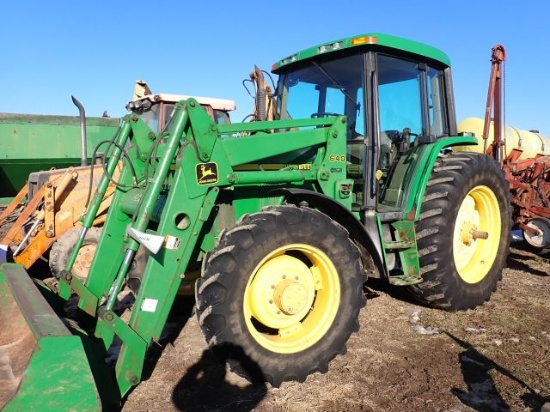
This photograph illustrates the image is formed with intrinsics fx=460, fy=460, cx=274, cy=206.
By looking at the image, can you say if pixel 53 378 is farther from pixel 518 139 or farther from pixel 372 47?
pixel 518 139

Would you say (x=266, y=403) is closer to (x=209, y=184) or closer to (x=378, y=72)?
(x=209, y=184)

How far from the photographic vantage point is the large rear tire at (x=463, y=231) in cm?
399

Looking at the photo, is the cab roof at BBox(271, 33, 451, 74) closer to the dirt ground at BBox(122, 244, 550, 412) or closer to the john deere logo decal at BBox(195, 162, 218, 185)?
the john deere logo decal at BBox(195, 162, 218, 185)

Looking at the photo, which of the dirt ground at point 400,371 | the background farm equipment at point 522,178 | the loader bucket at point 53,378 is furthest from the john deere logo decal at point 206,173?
the background farm equipment at point 522,178

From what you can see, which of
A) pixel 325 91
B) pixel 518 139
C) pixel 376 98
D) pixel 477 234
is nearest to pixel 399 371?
pixel 477 234

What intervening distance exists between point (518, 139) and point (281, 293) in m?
6.74

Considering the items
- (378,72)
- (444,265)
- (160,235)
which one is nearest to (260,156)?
(160,235)

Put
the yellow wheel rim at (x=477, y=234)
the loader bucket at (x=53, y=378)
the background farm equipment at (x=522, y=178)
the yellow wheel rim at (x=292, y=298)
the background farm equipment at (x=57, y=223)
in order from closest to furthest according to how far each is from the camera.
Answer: the loader bucket at (x=53, y=378), the yellow wheel rim at (x=292, y=298), the yellow wheel rim at (x=477, y=234), the background farm equipment at (x=57, y=223), the background farm equipment at (x=522, y=178)

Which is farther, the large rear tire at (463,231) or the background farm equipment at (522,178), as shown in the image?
the background farm equipment at (522,178)

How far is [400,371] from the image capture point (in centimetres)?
318

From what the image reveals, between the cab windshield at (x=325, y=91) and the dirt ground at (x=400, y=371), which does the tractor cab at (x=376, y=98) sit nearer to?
the cab windshield at (x=325, y=91)

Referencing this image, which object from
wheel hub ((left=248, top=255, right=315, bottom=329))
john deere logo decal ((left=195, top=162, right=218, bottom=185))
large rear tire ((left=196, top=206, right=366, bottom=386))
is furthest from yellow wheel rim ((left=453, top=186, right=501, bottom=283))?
john deere logo decal ((left=195, top=162, right=218, bottom=185))

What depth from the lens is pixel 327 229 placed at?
314 centimetres

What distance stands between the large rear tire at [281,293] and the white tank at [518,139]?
16.3 ft
